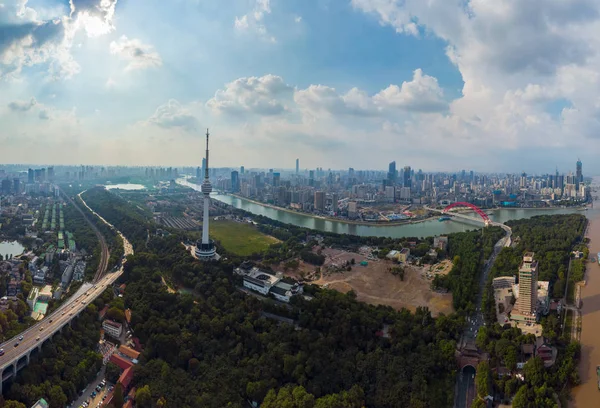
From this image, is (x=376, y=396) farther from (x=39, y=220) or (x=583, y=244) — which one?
(x=39, y=220)

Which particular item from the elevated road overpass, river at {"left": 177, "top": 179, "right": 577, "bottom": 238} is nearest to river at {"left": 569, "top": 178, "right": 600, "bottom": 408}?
river at {"left": 177, "top": 179, "right": 577, "bottom": 238}

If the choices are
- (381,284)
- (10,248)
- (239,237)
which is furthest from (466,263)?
(10,248)

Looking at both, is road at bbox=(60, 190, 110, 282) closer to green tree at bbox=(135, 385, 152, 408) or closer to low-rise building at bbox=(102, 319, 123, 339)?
low-rise building at bbox=(102, 319, 123, 339)

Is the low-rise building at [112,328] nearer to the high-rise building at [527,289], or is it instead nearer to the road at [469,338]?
the road at [469,338]

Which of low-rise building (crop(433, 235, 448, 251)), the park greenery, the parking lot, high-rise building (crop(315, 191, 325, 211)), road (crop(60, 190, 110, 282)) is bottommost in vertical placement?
the parking lot

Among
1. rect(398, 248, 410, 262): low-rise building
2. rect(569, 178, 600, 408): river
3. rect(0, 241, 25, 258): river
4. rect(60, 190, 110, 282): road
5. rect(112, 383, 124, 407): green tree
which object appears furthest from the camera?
rect(0, 241, 25, 258): river

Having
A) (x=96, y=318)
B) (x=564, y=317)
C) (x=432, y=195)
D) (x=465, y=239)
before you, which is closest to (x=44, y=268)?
(x=96, y=318)

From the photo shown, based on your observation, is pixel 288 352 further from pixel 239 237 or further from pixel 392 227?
pixel 392 227
